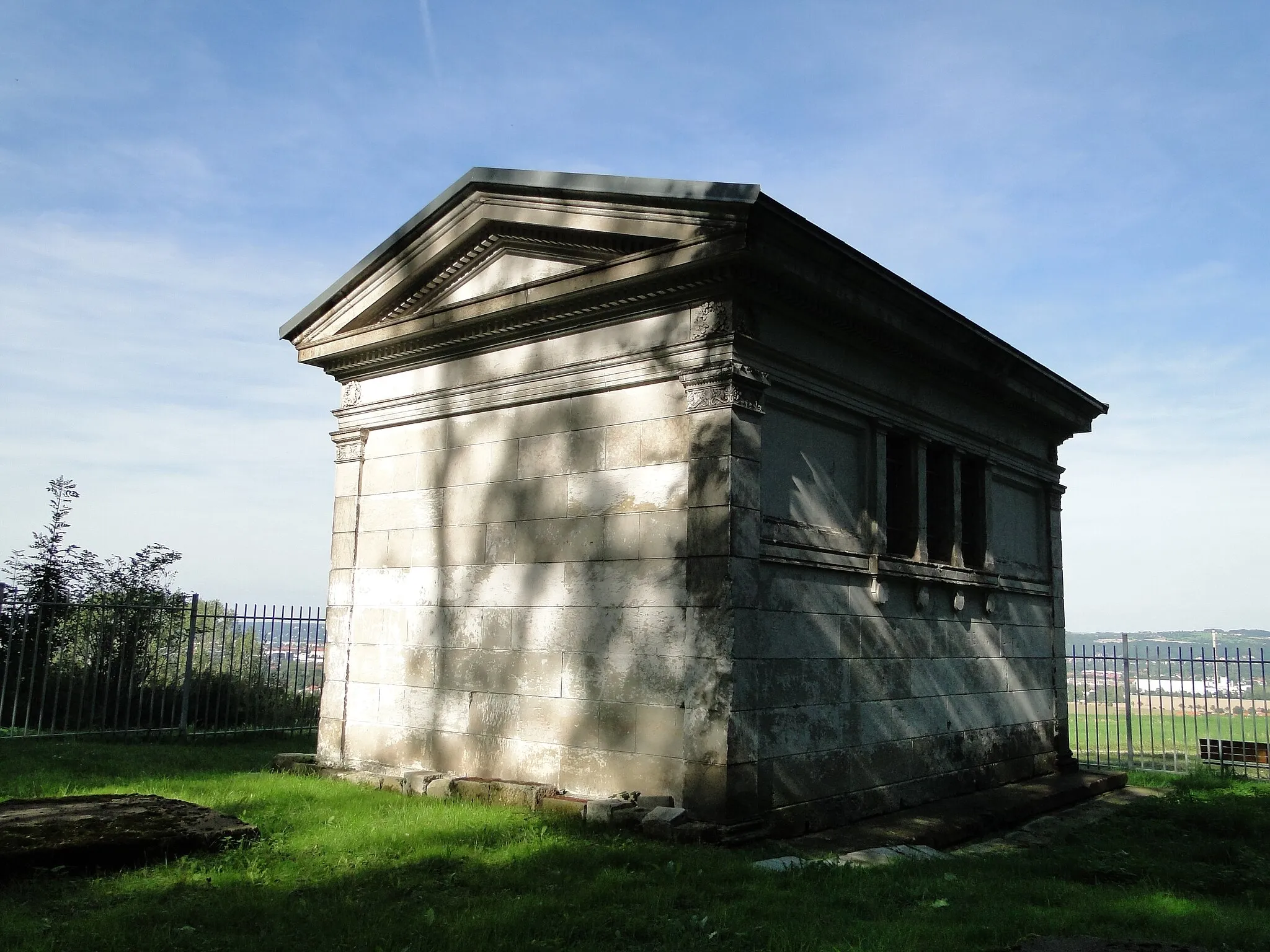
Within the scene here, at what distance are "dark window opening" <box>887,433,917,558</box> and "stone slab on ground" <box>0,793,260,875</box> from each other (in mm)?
7028

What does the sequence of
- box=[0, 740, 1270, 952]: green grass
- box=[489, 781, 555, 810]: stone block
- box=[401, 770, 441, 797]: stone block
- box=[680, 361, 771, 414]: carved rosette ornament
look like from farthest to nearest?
box=[401, 770, 441, 797]: stone block, box=[489, 781, 555, 810]: stone block, box=[680, 361, 771, 414]: carved rosette ornament, box=[0, 740, 1270, 952]: green grass

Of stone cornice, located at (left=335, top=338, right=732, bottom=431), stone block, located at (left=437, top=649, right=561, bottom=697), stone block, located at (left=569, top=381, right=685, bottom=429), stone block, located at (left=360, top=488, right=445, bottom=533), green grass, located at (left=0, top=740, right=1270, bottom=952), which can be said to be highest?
stone cornice, located at (left=335, top=338, right=732, bottom=431)

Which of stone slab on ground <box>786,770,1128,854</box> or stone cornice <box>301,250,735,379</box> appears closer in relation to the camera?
stone slab on ground <box>786,770,1128,854</box>

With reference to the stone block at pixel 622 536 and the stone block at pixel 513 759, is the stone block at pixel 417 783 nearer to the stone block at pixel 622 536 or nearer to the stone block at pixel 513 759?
the stone block at pixel 513 759

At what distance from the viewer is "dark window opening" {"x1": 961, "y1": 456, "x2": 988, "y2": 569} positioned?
12.5m

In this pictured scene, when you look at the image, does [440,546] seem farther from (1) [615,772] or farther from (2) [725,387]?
(2) [725,387]

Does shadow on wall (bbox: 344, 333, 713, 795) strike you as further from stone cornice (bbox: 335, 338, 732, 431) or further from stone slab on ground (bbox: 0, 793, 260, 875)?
stone slab on ground (bbox: 0, 793, 260, 875)

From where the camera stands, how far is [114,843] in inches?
261

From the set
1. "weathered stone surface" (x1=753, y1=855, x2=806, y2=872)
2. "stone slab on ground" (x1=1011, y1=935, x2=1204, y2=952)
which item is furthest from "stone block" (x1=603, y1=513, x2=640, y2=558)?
"stone slab on ground" (x1=1011, y1=935, x2=1204, y2=952)

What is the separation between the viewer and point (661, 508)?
8.77 metres

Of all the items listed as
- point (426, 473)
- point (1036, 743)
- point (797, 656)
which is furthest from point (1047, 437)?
point (426, 473)

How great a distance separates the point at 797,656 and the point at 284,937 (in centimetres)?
490

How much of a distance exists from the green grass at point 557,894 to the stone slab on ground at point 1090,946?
26cm

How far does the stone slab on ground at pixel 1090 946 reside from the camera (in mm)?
4977
